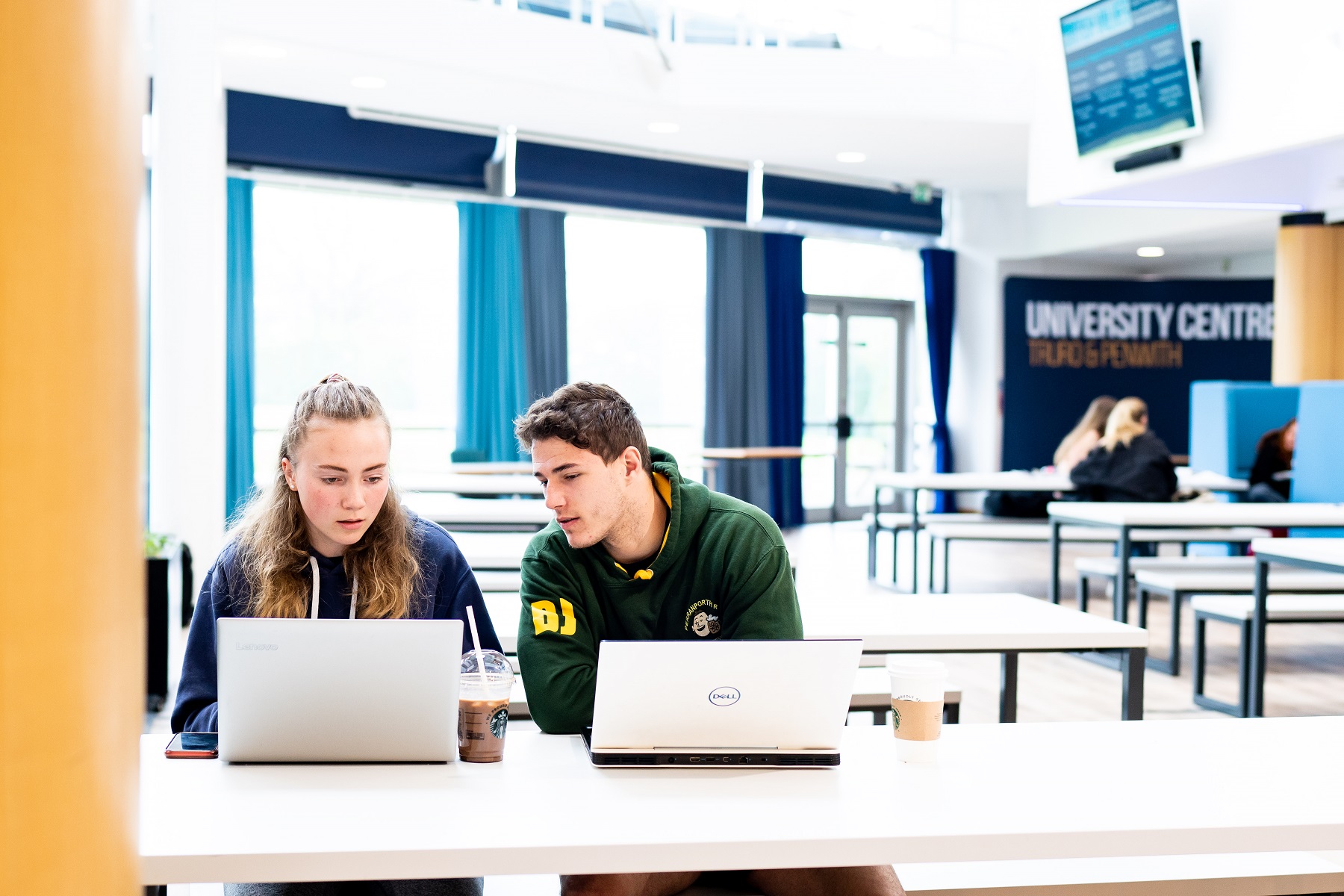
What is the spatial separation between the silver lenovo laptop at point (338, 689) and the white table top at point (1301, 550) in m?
3.10

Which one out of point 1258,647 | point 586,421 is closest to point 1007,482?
point 1258,647

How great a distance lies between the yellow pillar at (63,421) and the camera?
583mm

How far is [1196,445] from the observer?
8766 mm

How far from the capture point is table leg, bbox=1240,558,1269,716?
13.2 ft

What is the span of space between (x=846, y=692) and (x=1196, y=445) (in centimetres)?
809

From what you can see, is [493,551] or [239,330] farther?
[239,330]

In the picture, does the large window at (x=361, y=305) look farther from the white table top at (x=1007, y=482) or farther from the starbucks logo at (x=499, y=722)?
the starbucks logo at (x=499, y=722)

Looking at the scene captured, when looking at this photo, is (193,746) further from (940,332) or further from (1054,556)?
(940,332)

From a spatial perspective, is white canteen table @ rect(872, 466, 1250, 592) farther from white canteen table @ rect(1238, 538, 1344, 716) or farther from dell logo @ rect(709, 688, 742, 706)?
dell logo @ rect(709, 688, 742, 706)

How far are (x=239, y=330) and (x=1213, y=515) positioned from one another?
5668mm

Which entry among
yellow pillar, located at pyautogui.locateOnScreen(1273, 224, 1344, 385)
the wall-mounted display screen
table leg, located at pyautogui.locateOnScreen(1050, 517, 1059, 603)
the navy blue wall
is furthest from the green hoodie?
the navy blue wall

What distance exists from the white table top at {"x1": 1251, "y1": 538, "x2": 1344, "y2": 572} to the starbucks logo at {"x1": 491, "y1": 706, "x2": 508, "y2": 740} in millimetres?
2987

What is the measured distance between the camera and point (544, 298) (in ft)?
29.3

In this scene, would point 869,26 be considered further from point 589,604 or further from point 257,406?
point 589,604
